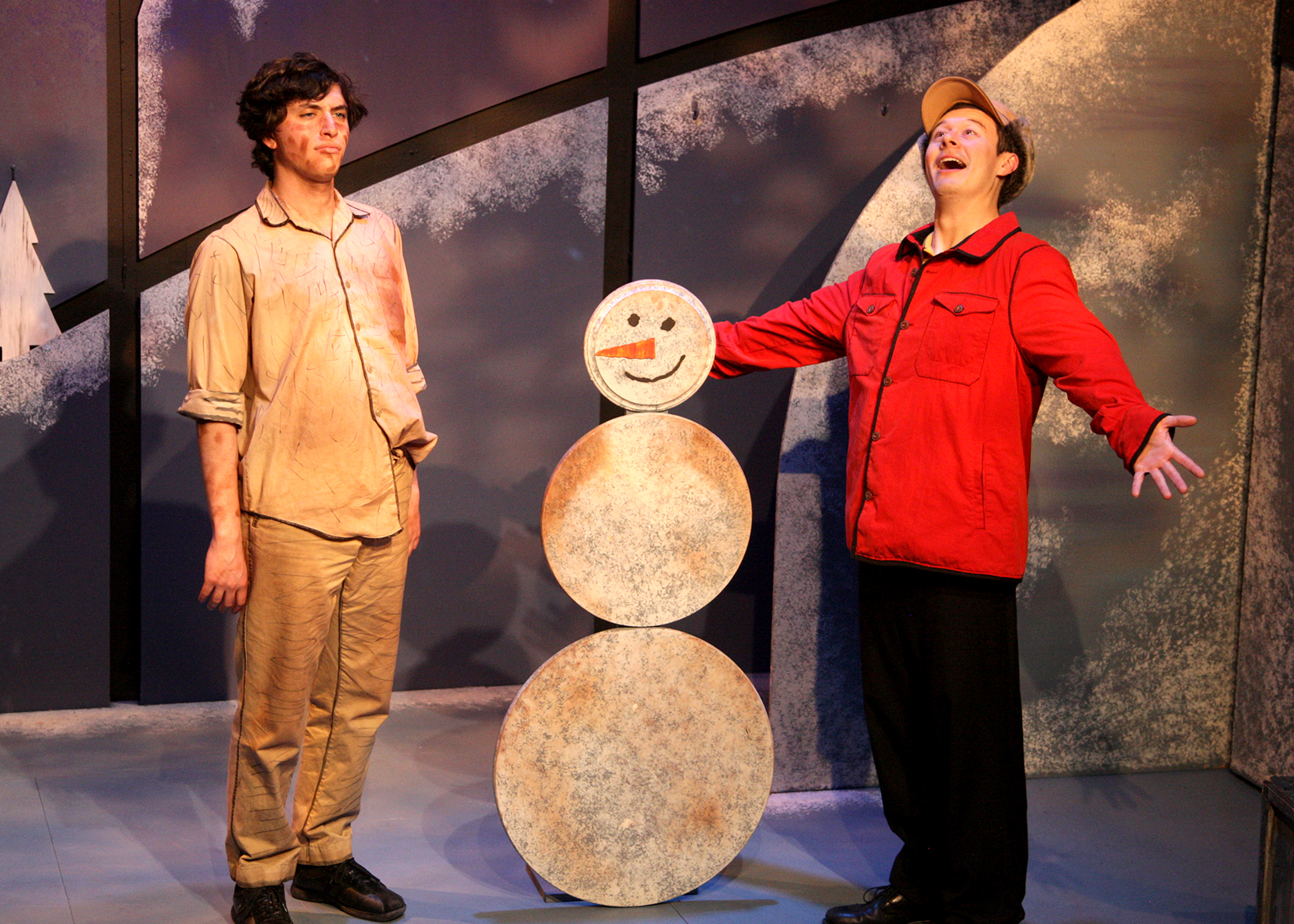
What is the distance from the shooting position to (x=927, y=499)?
254cm

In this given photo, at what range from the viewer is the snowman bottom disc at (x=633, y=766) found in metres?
2.64

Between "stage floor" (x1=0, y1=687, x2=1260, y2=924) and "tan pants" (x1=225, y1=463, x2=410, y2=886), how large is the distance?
20cm

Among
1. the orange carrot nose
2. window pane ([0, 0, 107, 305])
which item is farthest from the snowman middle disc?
window pane ([0, 0, 107, 305])

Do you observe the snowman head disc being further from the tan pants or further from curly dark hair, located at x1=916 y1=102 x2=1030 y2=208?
curly dark hair, located at x1=916 y1=102 x2=1030 y2=208

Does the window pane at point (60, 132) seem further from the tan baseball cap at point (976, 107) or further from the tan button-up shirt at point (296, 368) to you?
the tan baseball cap at point (976, 107)

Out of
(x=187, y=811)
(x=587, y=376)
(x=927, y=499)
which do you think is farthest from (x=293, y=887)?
(x=587, y=376)

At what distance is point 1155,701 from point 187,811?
269cm

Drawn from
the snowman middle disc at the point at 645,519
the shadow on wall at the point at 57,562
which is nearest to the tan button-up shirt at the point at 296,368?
the snowman middle disc at the point at 645,519

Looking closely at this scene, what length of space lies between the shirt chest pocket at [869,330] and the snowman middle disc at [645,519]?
36 centimetres

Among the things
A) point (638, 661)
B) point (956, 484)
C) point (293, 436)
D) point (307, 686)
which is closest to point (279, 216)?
point (293, 436)

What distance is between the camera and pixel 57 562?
3867mm

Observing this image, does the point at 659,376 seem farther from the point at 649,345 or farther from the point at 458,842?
the point at 458,842

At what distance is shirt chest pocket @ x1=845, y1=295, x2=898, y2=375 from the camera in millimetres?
2662

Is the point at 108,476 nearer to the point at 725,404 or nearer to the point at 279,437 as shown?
the point at 279,437
